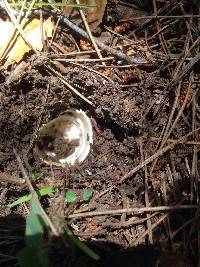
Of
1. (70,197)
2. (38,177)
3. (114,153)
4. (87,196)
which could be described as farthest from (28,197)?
(114,153)

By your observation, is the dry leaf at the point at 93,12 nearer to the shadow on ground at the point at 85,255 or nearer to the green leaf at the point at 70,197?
the green leaf at the point at 70,197

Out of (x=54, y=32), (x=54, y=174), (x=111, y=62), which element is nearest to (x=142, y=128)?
(x=111, y=62)

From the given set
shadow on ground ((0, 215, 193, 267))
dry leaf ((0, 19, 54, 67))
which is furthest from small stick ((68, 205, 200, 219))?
dry leaf ((0, 19, 54, 67))

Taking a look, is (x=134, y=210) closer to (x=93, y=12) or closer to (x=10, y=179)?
(x=10, y=179)

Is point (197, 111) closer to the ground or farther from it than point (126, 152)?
farther from it

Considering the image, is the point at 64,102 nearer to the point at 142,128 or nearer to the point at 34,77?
the point at 34,77
